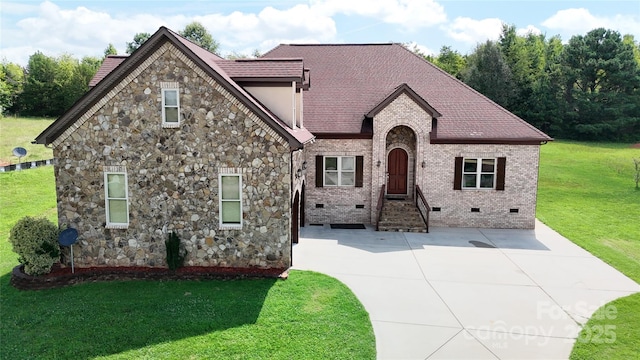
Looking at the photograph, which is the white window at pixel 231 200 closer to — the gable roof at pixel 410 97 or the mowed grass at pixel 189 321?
the mowed grass at pixel 189 321

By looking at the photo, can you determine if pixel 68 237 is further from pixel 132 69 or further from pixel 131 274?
pixel 132 69

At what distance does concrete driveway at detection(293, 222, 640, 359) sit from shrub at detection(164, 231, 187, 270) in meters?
3.82

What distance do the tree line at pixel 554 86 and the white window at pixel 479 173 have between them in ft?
131

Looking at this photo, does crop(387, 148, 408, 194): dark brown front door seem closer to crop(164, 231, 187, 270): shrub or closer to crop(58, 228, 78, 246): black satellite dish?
crop(164, 231, 187, 270): shrub

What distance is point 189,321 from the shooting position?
10.2 meters

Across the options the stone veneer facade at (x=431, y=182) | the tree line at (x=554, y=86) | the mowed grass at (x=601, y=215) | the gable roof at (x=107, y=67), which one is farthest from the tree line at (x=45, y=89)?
the mowed grass at (x=601, y=215)

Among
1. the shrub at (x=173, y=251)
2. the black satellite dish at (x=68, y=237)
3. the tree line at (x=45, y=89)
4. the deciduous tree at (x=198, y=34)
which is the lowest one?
the shrub at (x=173, y=251)

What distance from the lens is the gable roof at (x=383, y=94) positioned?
→ 63.0ft

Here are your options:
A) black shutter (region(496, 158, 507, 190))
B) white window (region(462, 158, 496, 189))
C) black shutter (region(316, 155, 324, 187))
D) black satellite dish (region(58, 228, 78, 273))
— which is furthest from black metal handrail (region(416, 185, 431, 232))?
black satellite dish (region(58, 228, 78, 273))

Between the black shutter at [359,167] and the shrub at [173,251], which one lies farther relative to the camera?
the black shutter at [359,167]

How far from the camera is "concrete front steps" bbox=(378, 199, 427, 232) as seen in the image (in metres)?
18.4

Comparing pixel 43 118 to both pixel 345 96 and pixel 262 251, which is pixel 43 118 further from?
pixel 262 251

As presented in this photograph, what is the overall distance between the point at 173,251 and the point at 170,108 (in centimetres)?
425

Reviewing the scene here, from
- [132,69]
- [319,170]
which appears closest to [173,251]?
[132,69]
